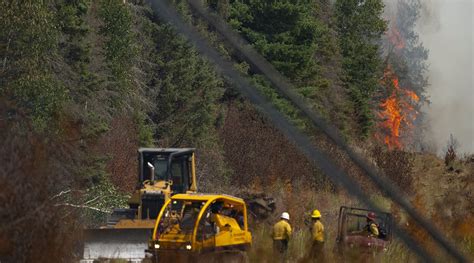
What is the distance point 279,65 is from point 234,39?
41.4m

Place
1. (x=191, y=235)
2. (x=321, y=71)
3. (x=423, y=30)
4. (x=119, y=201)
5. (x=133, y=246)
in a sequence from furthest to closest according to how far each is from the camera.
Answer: (x=423, y=30), (x=321, y=71), (x=119, y=201), (x=133, y=246), (x=191, y=235)

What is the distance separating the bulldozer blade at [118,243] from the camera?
25.7 metres

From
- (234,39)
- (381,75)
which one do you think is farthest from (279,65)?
(234,39)

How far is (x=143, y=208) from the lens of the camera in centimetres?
2875

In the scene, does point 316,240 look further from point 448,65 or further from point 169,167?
point 448,65

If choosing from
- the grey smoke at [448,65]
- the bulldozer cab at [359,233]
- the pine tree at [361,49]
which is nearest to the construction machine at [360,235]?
the bulldozer cab at [359,233]

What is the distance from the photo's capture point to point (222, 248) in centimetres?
2536

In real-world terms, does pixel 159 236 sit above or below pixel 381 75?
below

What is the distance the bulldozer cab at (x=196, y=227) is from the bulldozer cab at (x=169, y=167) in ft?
12.2

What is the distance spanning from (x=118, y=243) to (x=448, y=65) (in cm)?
6768

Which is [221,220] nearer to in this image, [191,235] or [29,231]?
[191,235]

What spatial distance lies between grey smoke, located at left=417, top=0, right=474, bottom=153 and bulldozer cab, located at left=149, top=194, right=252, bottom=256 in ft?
192

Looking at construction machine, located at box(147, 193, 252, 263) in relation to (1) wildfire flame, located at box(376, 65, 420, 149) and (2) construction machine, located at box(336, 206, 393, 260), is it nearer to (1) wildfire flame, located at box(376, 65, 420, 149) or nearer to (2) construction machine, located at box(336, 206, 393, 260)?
(2) construction machine, located at box(336, 206, 393, 260)

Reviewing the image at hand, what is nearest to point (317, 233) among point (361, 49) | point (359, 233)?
point (359, 233)
